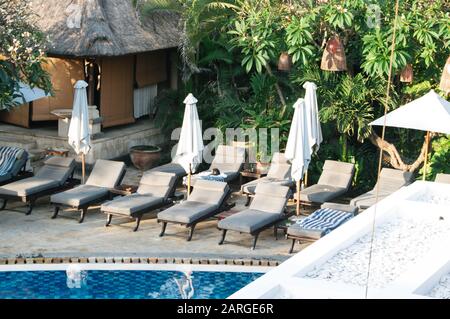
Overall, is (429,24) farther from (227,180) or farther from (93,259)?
(93,259)

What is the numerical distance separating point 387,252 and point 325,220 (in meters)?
4.50

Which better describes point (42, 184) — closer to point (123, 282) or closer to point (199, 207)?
point (199, 207)

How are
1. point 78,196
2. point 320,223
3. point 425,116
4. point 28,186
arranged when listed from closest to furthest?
point 320,223 → point 425,116 → point 78,196 → point 28,186

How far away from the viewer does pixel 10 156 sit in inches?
763

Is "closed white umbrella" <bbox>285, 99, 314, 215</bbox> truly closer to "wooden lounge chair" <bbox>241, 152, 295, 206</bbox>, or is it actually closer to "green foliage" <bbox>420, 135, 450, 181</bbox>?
"wooden lounge chair" <bbox>241, 152, 295, 206</bbox>

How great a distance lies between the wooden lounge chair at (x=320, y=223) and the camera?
15633mm

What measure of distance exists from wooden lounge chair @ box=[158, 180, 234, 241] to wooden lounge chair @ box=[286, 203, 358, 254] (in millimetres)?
1680

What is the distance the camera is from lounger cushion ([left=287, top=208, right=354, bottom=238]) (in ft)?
51.3

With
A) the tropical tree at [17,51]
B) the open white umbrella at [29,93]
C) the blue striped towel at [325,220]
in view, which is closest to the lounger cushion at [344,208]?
the blue striped towel at [325,220]

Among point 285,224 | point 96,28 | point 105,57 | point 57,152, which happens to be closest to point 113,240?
point 285,224

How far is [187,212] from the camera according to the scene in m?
16.7

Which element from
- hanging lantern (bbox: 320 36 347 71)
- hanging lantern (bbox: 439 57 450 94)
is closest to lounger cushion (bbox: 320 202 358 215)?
hanging lantern (bbox: 439 57 450 94)

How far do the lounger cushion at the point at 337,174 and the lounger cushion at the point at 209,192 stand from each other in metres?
2.45
